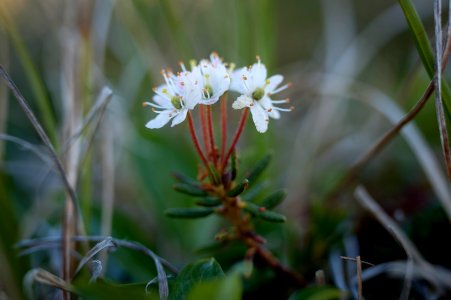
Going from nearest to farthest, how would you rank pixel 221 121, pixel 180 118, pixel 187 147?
pixel 180 118, pixel 221 121, pixel 187 147

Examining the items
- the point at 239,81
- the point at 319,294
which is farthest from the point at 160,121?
the point at 319,294

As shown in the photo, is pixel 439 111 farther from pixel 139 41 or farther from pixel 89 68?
pixel 139 41

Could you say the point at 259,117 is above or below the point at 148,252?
above

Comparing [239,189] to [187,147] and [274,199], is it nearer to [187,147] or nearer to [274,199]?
[274,199]

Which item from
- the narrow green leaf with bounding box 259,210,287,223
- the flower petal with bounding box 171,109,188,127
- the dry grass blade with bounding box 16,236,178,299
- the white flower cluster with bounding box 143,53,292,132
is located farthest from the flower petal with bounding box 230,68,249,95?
the dry grass blade with bounding box 16,236,178,299

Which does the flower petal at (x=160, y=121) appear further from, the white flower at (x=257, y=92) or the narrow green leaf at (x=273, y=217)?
the narrow green leaf at (x=273, y=217)

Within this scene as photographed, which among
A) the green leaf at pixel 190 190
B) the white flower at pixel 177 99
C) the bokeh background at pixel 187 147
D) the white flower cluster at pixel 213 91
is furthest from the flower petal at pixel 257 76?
the bokeh background at pixel 187 147
